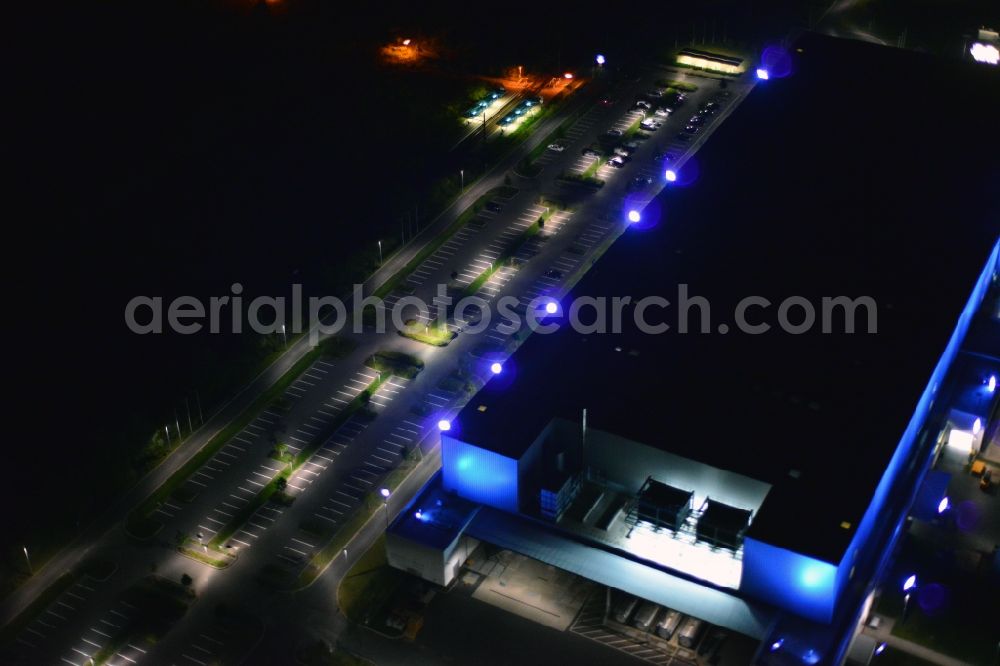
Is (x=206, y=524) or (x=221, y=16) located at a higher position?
(x=221, y=16)

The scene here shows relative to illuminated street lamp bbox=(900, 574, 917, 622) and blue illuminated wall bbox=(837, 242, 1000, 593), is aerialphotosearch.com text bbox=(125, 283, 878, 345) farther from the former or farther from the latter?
illuminated street lamp bbox=(900, 574, 917, 622)

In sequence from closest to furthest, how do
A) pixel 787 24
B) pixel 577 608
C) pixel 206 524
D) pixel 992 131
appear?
pixel 577 608 < pixel 206 524 < pixel 992 131 < pixel 787 24

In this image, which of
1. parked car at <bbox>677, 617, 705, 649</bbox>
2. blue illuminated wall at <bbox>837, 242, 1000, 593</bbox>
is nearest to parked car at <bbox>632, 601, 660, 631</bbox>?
parked car at <bbox>677, 617, 705, 649</bbox>

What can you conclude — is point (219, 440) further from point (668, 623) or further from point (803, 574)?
point (803, 574)

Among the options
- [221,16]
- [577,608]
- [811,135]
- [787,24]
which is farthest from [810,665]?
[221,16]

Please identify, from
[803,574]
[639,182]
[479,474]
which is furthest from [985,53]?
[479,474]

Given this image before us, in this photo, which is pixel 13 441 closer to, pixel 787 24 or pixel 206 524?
pixel 206 524

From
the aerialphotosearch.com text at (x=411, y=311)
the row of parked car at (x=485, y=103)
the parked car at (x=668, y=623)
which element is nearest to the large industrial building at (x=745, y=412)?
the aerialphotosearch.com text at (x=411, y=311)
